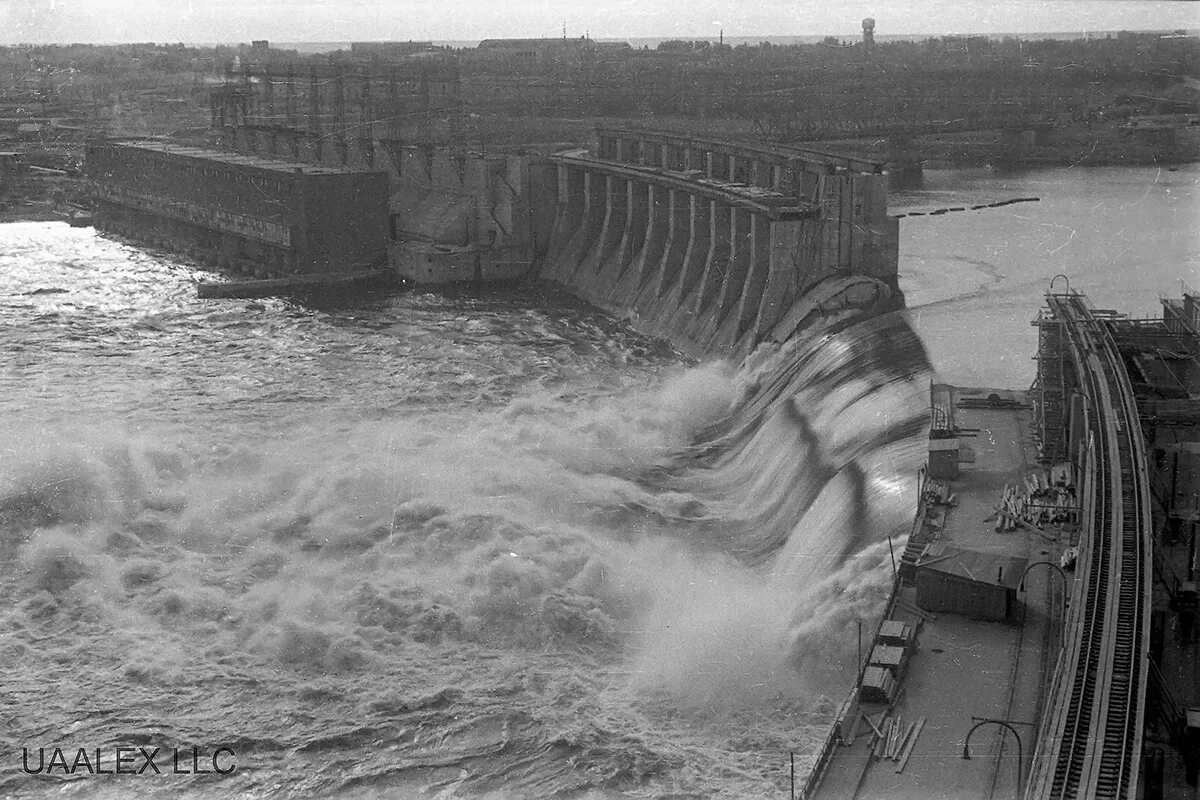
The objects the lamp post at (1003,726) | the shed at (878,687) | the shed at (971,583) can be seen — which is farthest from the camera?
the shed at (971,583)

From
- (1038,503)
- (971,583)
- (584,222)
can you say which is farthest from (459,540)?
(584,222)

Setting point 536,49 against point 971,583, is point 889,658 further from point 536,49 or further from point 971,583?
point 536,49

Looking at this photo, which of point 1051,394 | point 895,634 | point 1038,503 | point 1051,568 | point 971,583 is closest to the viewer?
point 895,634

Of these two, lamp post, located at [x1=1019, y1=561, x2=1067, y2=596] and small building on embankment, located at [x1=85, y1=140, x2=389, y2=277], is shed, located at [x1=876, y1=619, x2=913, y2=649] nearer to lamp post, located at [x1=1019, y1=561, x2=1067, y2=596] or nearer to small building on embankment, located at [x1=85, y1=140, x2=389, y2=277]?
lamp post, located at [x1=1019, y1=561, x2=1067, y2=596]

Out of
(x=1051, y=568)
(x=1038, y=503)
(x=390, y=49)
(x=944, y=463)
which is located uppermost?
(x=390, y=49)

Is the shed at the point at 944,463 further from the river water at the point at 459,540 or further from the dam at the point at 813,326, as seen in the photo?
the river water at the point at 459,540

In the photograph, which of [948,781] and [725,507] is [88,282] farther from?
[948,781]

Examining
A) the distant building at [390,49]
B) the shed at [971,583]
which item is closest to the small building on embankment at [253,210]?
the shed at [971,583]
